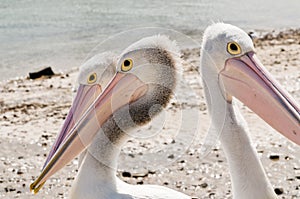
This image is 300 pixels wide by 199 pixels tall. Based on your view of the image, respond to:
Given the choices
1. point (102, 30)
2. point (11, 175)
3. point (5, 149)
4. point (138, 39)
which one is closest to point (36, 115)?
point (5, 149)

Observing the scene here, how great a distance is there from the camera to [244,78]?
306cm

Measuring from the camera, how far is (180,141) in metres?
3.78

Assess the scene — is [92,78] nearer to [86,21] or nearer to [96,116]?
[96,116]

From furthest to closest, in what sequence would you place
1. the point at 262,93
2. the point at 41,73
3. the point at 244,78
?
the point at 41,73
the point at 244,78
the point at 262,93

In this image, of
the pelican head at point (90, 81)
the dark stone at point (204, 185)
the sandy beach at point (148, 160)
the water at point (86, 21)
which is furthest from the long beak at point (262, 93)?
the water at point (86, 21)

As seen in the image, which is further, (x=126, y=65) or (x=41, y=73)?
(x=41, y=73)

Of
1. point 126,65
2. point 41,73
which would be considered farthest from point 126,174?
point 41,73

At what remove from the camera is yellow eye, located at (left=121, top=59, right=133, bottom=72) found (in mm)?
3107

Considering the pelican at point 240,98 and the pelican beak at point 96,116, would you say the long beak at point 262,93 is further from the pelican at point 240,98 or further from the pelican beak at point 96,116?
the pelican beak at point 96,116

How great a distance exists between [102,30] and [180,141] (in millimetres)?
11338

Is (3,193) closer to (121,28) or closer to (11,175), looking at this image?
(11,175)

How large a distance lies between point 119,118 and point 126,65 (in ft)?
1.07

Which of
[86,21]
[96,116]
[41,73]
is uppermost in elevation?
[86,21]

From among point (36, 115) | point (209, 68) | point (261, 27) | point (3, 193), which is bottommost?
point (3, 193)
